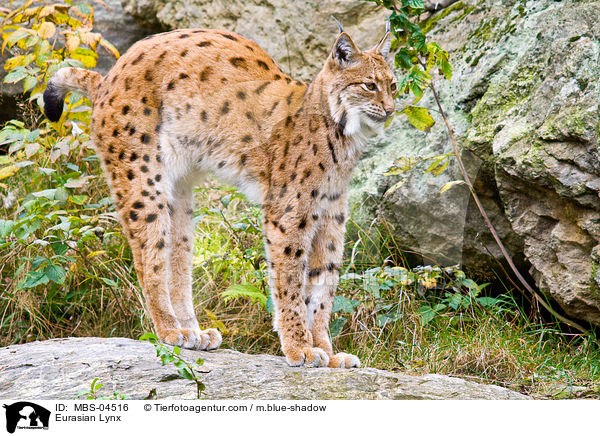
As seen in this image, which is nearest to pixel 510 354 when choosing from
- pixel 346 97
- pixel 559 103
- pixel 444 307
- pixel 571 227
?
pixel 444 307

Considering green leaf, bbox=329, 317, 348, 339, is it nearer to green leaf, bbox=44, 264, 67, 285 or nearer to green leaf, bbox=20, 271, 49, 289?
green leaf, bbox=44, 264, 67, 285

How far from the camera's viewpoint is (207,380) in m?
4.04

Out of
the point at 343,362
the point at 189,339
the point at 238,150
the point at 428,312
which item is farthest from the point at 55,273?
the point at 428,312

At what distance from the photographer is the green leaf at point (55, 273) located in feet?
17.6

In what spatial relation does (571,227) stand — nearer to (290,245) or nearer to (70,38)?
(290,245)

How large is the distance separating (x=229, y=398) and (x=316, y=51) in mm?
4934

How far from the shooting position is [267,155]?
16.8 ft

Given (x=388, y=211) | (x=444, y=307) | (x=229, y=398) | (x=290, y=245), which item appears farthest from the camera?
(x=388, y=211)

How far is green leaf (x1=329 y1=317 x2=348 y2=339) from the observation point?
5.48 metres

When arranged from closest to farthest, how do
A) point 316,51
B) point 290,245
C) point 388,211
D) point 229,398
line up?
point 229,398 < point 290,245 < point 388,211 < point 316,51

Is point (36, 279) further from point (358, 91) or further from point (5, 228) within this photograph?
point (358, 91)

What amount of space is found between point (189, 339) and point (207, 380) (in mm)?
904

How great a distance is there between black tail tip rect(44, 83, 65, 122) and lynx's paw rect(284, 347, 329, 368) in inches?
101

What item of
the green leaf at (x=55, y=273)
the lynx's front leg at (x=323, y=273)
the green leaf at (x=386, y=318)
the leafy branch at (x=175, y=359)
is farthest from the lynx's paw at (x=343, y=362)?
the green leaf at (x=55, y=273)
